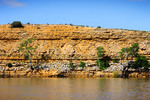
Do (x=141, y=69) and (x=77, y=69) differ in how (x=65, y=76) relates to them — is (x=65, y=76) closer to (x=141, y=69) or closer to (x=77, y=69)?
(x=77, y=69)

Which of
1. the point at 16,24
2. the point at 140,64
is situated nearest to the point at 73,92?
the point at 140,64

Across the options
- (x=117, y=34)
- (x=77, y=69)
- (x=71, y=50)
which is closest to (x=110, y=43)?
(x=117, y=34)

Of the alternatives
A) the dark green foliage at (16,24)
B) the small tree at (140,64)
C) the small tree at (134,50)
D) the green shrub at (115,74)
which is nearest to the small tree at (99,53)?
the green shrub at (115,74)

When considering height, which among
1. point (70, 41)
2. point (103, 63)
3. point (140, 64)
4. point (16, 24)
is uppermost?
point (16, 24)

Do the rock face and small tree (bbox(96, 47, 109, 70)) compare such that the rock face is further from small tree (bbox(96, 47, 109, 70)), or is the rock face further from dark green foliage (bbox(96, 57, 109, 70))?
dark green foliage (bbox(96, 57, 109, 70))

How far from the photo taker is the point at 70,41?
48.2 m

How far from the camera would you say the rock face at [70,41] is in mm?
45656

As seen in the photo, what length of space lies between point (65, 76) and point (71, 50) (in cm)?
830

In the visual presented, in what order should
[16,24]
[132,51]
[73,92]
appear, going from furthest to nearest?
[16,24]
[132,51]
[73,92]

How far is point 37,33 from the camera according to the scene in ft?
163

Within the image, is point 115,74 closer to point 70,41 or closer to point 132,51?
point 132,51

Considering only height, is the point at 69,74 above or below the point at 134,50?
below

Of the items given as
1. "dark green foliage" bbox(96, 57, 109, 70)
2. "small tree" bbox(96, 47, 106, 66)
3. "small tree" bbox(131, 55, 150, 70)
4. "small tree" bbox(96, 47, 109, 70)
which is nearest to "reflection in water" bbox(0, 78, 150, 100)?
"small tree" bbox(131, 55, 150, 70)

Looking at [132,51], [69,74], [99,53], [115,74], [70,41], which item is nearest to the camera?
[115,74]
